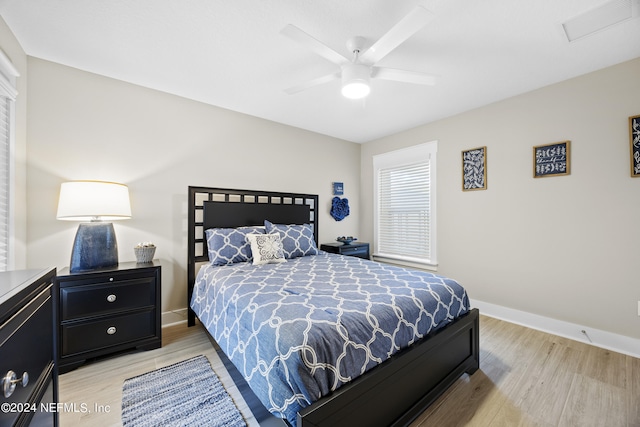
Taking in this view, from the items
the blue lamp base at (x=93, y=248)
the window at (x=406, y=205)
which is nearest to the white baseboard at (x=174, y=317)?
the blue lamp base at (x=93, y=248)

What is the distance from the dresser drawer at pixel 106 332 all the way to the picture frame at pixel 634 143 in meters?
4.33

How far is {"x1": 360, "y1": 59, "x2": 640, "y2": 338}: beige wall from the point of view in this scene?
230cm

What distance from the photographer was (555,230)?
2.66 m

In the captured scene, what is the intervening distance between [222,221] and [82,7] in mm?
2045

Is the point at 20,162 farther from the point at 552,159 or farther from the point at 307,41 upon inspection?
the point at 552,159

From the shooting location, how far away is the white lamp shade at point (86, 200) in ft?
6.82

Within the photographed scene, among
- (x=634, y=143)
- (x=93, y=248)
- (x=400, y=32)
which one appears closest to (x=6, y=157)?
(x=93, y=248)

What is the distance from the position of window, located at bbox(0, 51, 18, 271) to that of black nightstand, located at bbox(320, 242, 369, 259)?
3171 mm

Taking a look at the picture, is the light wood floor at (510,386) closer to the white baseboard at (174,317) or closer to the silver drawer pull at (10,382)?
the white baseboard at (174,317)

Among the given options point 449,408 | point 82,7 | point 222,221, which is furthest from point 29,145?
point 449,408

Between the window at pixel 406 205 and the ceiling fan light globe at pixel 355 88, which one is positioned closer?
the ceiling fan light globe at pixel 355 88

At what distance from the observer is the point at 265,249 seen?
2742 millimetres

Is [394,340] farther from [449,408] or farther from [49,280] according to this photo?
[49,280]

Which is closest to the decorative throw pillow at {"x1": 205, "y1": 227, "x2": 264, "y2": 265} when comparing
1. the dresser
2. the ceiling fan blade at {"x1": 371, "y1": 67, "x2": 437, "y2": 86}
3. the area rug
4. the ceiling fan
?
the area rug
